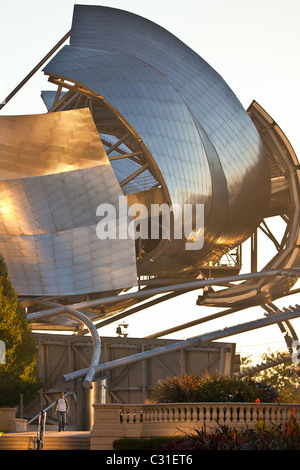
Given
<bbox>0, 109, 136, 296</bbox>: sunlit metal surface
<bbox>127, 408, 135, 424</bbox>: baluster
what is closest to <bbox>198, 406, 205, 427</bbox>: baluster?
<bbox>127, 408, 135, 424</bbox>: baluster

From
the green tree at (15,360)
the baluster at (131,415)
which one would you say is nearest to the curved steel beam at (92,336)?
the green tree at (15,360)

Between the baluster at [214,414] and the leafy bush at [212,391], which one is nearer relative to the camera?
the baluster at [214,414]

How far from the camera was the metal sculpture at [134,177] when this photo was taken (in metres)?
56.7

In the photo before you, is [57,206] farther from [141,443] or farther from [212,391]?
[141,443]

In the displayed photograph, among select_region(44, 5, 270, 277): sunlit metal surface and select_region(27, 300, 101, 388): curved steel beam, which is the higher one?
select_region(44, 5, 270, 277): sunlit metal surface

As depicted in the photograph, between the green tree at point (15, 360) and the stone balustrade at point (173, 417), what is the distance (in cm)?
1020

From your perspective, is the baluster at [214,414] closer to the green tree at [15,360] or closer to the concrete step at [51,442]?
the concrete step at [51,442]

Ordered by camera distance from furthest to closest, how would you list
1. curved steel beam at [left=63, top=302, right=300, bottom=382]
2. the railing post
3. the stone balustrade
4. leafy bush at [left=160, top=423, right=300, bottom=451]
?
curved steel beam at [left=63, top=302, right=300, bottom=382]
the railing post
the stone balustrade
leafy bush at [left=160, top=423, right=300, bottom=451]

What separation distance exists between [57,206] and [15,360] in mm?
18577

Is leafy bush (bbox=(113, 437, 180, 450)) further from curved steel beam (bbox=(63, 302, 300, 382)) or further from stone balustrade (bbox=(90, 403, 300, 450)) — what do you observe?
curved steel beam (bbox=(63, 302, 300, 382))

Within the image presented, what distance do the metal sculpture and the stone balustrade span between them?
19.2 m

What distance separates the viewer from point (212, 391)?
3291 centimetres

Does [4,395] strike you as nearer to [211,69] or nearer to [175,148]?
[175,148]

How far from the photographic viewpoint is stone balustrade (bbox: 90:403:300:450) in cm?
2833
